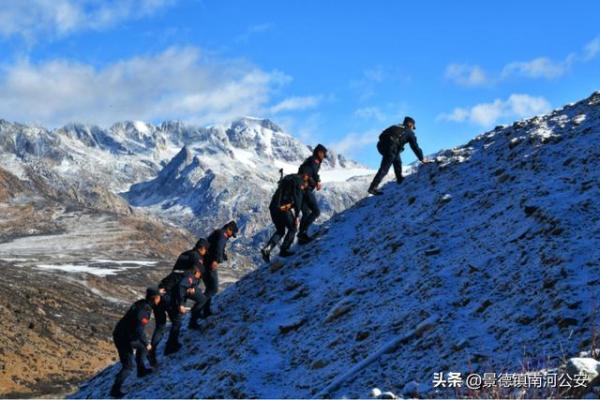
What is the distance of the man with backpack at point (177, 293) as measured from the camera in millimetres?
14781

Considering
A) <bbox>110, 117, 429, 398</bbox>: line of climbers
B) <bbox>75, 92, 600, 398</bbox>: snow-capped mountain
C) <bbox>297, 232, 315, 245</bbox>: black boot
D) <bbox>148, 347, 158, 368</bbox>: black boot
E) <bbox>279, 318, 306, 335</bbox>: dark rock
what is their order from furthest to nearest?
<bbox>297, 232, 315, 245</bbox>: black boot → <bbox>148, 347, 158, 368</bbox>: black boot → <bbox>110, 117, 429, 398</bbox>: line of climbers → <bbox>279, 318, 306, 335</bbox>: dark rock → <bbox>75, 92, 600, 398</bbox>: snow-capped mountain

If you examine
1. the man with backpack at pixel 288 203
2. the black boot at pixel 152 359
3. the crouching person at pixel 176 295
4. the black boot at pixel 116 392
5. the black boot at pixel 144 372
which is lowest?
the black boot at pixel 116 392

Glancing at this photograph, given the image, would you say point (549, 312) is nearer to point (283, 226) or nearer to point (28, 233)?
point (283, 226)

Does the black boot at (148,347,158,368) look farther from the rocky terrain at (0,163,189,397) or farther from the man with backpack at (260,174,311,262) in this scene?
the rocky terrain at (0,163,189,397)

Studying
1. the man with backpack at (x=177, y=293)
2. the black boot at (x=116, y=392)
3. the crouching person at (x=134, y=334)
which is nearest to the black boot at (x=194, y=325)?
the man with backpack at (x=177, y=293)

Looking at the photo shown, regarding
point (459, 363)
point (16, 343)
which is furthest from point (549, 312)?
point (16, 343)

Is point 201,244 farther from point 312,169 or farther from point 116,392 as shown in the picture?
point 312,169

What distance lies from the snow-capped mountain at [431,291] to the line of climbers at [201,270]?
17.9 inches

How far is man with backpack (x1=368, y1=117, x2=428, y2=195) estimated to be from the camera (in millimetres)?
19469

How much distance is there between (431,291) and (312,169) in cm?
683

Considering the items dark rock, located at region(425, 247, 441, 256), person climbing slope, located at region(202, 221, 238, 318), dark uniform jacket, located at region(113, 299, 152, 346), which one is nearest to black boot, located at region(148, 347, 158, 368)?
dark uniform jacket, located at region(113, 299, 152, 346)

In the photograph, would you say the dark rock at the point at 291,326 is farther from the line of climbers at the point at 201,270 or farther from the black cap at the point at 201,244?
the black cap at the point at 201,244

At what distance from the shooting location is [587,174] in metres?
13.5

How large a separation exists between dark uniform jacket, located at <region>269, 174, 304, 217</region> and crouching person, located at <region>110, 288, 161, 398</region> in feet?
14.1
